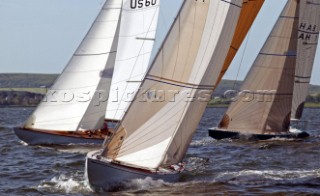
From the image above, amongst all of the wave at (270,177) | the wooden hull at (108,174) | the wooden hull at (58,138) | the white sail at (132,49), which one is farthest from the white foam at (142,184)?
the white sail at (132,49)

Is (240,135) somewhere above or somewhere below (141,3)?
below

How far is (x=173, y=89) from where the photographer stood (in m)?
19.6

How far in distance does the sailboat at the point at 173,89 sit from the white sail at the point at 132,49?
14.0m

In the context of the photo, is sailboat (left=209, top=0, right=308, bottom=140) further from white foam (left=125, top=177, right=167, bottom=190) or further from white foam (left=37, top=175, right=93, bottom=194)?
white foam (left=125, top=177, right=167, bottom=190)

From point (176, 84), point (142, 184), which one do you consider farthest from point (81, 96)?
point (142, 184)

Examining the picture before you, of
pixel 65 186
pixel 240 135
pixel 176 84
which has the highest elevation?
pixel 176 84

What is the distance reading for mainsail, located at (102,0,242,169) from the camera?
1953 cm

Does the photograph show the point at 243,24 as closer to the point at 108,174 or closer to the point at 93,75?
the point at 108,174

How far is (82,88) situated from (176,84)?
49.0ft

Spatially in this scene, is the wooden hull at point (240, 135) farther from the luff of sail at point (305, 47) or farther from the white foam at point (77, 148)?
the white foam at point (77, 148)

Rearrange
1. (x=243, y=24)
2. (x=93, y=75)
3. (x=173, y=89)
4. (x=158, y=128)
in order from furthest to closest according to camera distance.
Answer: (x=93, y=75)
(x=243, y=24)
(x=158, y=128)
(x=173, y=89)

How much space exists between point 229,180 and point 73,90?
1377 cm

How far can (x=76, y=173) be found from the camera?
75.5ft

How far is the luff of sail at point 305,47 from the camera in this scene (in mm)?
38688
